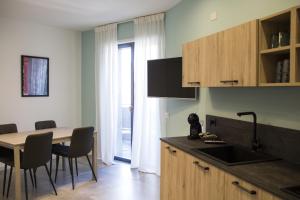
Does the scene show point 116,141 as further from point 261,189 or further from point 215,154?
point 261,189

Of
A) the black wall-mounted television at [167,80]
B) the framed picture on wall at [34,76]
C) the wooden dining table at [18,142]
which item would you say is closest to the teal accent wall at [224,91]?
the black wall-mounted television at [167,80]

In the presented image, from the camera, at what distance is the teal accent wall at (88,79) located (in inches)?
226

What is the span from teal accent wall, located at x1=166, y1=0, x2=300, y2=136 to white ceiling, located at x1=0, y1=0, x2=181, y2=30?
1.38ft

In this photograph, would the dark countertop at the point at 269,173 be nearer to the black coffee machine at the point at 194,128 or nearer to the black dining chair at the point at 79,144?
the black coffee machine at the point at 194,128

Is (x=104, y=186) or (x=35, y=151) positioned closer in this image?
(x=35, y=151)

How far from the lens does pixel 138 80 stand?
185 inches

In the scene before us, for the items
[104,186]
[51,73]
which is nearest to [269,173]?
[104,186]

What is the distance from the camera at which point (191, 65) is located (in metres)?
3.02

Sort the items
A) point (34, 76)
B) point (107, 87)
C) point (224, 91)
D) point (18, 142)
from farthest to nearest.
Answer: point (107, 87) → point (34, 76) → point (18, 142) → point (224, 91)

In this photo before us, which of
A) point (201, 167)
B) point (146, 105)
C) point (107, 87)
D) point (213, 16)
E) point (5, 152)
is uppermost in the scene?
point (213, 16)

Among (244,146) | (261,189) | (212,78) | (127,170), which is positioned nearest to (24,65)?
(127,170)

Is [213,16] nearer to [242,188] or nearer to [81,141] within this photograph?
[242,188]

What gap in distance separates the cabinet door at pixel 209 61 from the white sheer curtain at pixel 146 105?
1.66 meters

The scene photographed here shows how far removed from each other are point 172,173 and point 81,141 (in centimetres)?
169
